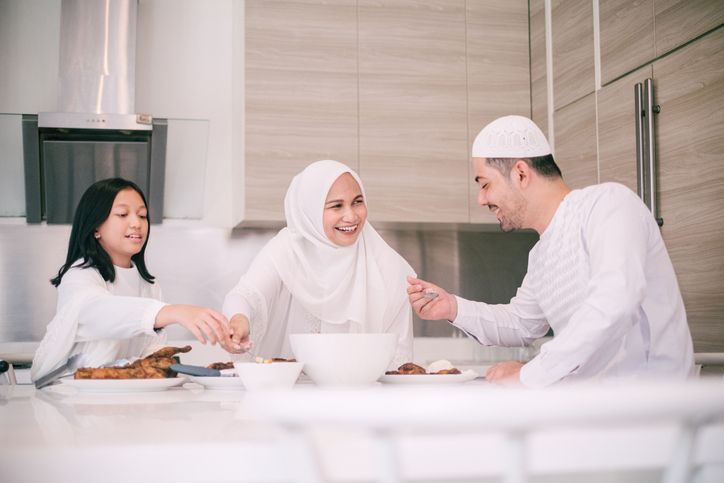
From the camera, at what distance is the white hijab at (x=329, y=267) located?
235 centimetres

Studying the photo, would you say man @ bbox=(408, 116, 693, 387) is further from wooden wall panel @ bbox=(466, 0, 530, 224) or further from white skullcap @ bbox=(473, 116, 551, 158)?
wooden wall panel @ bbox=(466, 0, 530, 224)

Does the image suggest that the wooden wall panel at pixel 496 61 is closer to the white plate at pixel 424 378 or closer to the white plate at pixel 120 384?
the white plate at pixel 424 378

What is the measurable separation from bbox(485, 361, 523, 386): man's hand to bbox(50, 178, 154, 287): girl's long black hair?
41.6 inches

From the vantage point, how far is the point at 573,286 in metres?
1.78

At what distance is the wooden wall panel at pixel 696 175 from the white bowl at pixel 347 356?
64.3 inches

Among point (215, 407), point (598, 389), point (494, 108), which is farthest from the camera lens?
point (494, 108)

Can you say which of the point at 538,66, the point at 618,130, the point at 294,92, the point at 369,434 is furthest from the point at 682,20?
the point at 369,434

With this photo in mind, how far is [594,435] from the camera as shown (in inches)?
29.4

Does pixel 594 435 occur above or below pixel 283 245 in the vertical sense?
below

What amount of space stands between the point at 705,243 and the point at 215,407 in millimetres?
2007

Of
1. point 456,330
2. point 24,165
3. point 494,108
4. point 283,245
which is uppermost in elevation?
point 494,108

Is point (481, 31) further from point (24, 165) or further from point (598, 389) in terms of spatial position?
point (598, 389)

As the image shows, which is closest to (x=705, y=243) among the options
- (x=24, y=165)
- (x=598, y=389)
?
(x=598, y=389)

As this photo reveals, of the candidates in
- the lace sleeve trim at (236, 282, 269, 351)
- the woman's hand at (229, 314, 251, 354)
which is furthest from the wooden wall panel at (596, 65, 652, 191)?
the woman's hand at (229, 314, 251, 354)
